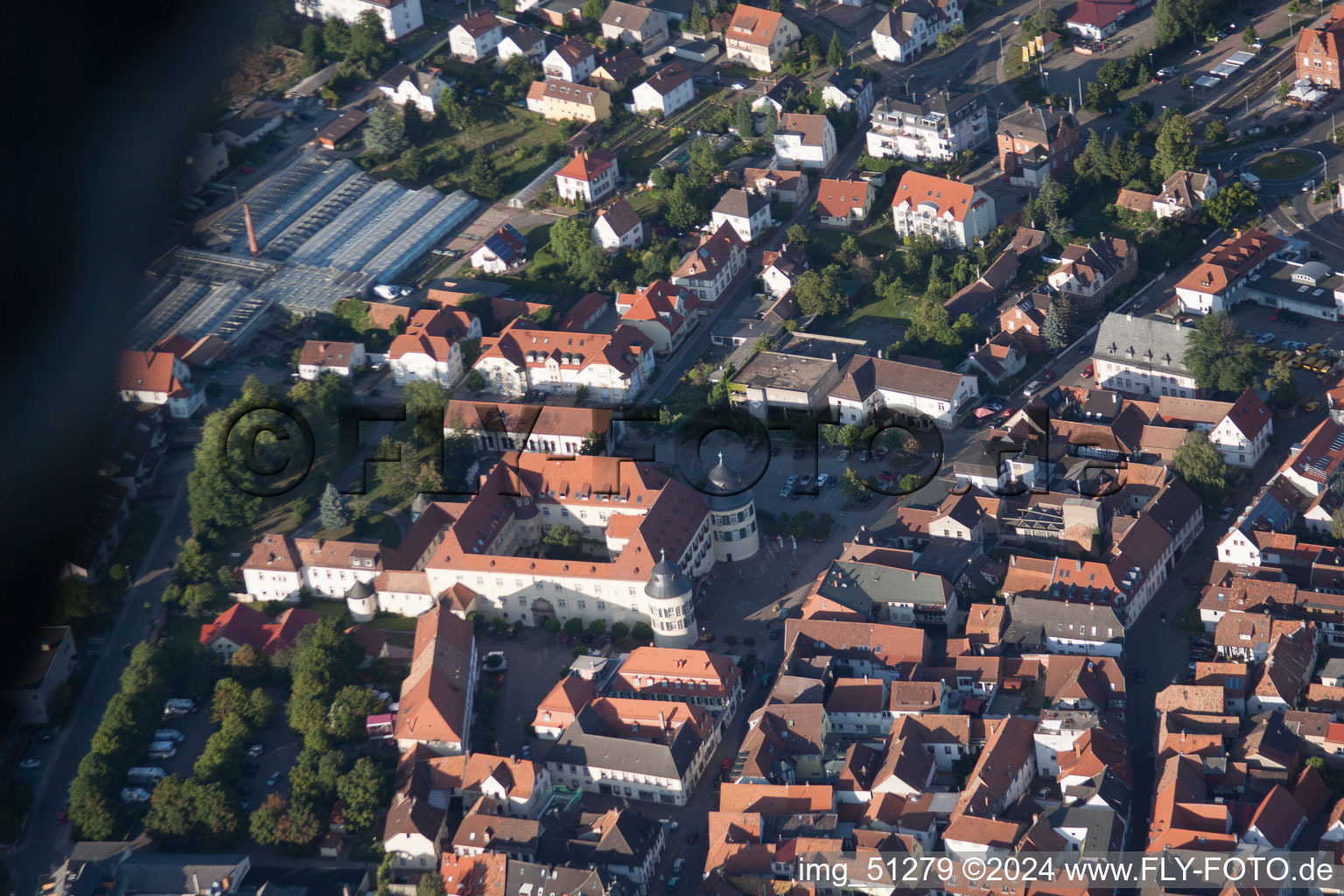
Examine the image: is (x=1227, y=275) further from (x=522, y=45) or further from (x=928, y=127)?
(x=522, y=45)

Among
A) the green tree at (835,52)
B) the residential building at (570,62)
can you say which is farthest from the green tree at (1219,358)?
the residential building at (570,62)

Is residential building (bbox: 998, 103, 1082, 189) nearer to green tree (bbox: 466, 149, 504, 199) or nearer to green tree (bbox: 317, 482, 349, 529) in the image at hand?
green tree (bbox: 466, 149, 504, 199)

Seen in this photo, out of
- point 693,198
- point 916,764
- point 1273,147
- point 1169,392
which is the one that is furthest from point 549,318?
point 1273,147

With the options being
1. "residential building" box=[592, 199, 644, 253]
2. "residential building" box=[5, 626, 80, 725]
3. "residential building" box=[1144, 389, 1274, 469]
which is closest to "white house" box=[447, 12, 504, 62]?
"residential building" box=[592, 199, 644, 253]

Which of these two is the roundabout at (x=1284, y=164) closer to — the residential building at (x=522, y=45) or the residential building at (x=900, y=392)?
the residential building at (x=900, y=392)

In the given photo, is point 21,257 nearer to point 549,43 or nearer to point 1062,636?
point 1062,636

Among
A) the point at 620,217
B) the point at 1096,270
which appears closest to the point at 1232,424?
the point at 1096,270

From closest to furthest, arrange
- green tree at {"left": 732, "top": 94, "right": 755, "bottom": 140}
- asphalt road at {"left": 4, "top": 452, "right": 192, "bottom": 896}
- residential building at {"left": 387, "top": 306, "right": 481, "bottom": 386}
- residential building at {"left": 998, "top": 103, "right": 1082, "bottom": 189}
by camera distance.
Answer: asphalt road at {"left": 4, "top": 452, "right": 192, "bottom": 896}, residential building at {"left": 387, "top": 306, "right": 481, "bottom": 386}, residential building at {"left": 998, "top": 103, "right": 1082, "bottom": 189}, green tree at {"left": 732, "top": 94, "right": 755, "bottom": 140}
